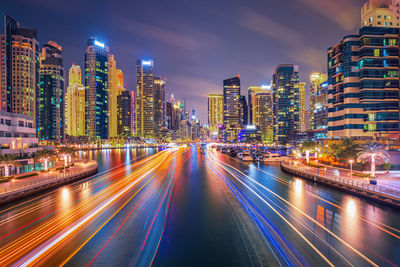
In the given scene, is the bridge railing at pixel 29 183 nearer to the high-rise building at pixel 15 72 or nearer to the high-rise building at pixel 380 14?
the high-rise building at pixel 380 14

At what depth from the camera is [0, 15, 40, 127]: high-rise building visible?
150 m

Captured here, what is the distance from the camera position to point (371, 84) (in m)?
71.3

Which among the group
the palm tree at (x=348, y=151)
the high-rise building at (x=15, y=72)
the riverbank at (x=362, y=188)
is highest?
the high-rise building at (x=15, y=72)

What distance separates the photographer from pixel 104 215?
2389 cm

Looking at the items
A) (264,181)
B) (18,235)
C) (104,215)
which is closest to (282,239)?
(104,215)

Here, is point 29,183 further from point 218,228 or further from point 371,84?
point 371,84

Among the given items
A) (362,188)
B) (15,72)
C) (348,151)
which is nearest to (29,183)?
(362,188)

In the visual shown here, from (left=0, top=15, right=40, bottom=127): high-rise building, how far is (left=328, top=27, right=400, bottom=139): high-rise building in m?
183

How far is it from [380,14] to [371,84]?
43163mm

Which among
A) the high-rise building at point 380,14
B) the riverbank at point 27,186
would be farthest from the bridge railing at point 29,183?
the high-rise building at point 380,14

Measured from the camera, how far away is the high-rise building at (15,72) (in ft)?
491

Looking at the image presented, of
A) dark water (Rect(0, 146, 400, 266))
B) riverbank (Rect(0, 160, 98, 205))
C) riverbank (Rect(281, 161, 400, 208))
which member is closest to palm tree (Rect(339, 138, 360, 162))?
riverbank (Rect(281, 161, 400, 208))

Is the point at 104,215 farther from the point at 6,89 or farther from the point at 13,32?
the point at 13,32

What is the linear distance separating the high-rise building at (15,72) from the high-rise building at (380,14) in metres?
201
